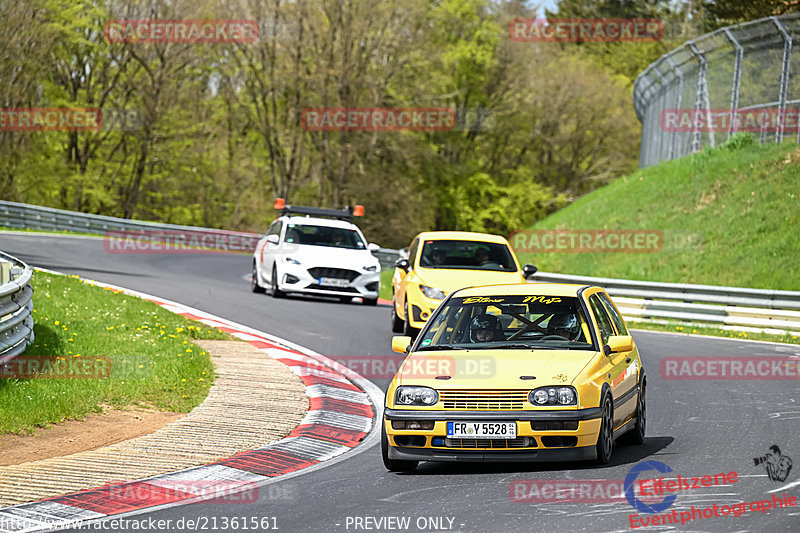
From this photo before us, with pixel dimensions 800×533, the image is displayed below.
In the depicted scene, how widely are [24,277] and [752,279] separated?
17312 mm

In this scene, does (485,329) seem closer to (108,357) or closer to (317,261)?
(108,357)

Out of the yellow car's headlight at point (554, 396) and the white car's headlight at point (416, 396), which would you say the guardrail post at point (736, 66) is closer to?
the yellow car's headlight at point (554, 396)

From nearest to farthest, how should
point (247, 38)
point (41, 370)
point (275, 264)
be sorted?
point (41, 370), point (275, 264), point (247, 38)

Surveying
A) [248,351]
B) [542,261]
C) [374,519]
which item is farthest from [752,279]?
[374,519]

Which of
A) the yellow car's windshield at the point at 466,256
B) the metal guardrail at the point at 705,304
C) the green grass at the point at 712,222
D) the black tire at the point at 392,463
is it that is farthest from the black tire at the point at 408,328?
the black tire at the point at 392,463

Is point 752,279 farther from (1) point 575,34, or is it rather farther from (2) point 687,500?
(1) point 575,34

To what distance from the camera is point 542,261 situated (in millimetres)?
33094

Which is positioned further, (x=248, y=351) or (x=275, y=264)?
(x=275, y=264)

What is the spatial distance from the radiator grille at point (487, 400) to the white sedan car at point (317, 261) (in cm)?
1387

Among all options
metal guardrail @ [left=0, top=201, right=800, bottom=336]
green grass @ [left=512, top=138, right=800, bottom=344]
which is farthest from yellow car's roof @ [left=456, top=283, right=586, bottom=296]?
green grass @ [left=512, top=138, right=800, bottom=344]

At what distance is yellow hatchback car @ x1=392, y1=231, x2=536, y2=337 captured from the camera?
1628cm

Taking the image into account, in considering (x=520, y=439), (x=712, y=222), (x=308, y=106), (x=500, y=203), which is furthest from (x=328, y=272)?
(x=500, y=203)

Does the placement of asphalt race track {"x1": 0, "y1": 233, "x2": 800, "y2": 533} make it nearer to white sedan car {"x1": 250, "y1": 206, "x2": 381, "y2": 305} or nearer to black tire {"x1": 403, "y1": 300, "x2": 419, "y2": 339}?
black tire {"x1": 403, "y1": 300, "x2": 419, "y2": 339}

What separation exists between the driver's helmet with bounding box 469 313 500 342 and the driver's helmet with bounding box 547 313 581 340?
442 millimetres
